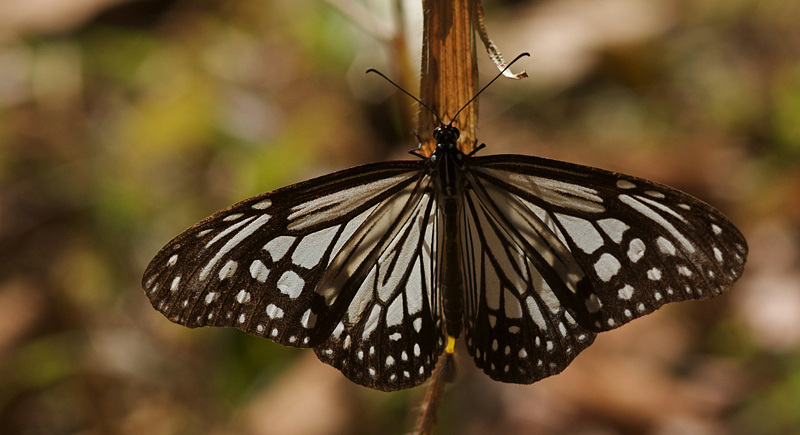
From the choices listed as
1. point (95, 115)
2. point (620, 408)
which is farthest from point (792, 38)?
point (95, 115)

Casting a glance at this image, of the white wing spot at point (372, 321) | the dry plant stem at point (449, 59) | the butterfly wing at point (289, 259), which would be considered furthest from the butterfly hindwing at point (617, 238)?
the white wing spot at point (372, 321)

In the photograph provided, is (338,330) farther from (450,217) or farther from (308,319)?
(450,217)

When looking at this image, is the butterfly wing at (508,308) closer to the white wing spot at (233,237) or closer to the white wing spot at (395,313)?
the white wing spot at (395,313)

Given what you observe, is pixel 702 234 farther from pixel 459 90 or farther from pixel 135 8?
pixel 135 8

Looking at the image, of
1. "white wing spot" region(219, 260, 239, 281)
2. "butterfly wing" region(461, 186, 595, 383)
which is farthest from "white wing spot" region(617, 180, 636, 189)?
"white wing spot" region(219, 260, 239, 281)

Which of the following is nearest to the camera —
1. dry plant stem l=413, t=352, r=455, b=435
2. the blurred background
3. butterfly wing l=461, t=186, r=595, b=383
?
dry plant stem l=413, t=352, r=455, b=435

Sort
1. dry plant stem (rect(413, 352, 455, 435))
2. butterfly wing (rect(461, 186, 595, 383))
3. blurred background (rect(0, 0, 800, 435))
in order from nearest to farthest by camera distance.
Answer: dry plant stem (rect(413, 352, 455, 435)), butterfly wing (rect(461, 186, 595, 383)), blurred background (rect(0, 0, 800, 435))

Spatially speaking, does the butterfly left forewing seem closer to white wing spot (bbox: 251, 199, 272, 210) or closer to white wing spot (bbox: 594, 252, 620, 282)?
white wing spot (bbox: 251, 199, 272, 210)
